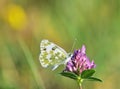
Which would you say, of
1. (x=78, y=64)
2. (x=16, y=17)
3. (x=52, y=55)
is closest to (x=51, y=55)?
(x=52, y=55)

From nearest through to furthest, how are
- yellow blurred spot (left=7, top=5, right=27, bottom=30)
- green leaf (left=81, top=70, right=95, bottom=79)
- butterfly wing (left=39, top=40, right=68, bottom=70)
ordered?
green leaf (left=81, top=70, right=95, bottom=79) → butterfly wing (left=39, top=40, right=68, bottom=70) → yellow blurred spot (left=7, top=5, right=27, bottom=30)

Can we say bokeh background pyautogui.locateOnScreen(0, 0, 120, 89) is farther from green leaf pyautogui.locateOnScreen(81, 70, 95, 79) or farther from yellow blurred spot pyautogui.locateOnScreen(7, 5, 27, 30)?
green leaf pyautogui.locateOnScreen(81, 70, 95, 79)

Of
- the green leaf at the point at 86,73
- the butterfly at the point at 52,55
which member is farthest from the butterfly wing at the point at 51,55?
the green leaf at the point at 86,73

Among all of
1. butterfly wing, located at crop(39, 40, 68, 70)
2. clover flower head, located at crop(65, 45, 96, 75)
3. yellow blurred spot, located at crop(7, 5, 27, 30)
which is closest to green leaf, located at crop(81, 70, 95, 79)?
clover flower head, located at crop(65, 45, 96, 75)

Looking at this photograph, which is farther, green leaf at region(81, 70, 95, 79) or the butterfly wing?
the butterfly wing

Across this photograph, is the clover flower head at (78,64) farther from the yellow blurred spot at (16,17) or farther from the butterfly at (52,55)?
the yellow blurred spot at (16,17)

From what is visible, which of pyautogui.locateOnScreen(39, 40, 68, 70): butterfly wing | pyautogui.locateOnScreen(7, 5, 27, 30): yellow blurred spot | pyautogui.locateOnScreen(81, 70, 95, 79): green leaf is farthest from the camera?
pyautogui.locateOnScreen(7, 5, 27, 30): yellow blurred spot

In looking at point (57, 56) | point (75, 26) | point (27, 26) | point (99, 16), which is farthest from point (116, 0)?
point (57, 56)
